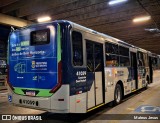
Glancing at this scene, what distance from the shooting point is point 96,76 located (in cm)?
720

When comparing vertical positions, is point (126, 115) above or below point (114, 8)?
below

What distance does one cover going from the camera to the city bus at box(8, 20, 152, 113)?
5648 millimetres

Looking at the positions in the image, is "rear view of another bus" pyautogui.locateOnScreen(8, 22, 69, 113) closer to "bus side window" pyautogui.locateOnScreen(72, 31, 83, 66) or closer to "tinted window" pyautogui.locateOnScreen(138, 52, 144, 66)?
"bus side window" pyautogui.locateOnScreen(72, 31, 83, 66)

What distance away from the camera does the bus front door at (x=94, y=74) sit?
667 centimetres

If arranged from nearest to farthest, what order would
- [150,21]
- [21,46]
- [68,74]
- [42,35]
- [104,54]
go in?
[68,74]
[42,35]
[21,46]
[104,54]
[150,21]

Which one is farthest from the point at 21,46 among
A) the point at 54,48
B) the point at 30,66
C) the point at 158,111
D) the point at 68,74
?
the point at 158,111

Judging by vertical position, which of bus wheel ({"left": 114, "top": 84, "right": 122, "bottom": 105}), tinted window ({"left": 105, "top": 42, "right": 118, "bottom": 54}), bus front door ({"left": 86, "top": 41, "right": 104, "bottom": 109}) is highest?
tinted window ({"left": 105, "top": 42, "right": 118, "bottom": 54})

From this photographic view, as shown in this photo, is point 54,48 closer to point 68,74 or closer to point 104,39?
point 68,74

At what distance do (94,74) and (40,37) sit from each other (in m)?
2.16

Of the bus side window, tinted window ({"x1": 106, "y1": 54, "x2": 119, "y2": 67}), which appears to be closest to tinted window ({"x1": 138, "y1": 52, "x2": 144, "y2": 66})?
tinted window ({"x1": 106, "y1": 54, "x2": 119, "y2": 67})

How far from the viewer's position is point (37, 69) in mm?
6078

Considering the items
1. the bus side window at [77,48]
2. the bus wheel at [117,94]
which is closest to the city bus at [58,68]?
the bus side window at [77,48]

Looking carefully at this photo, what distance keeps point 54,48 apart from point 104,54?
8.59 ft

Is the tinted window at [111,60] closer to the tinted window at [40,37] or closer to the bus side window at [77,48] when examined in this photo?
the bus side window at [77,48]
